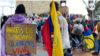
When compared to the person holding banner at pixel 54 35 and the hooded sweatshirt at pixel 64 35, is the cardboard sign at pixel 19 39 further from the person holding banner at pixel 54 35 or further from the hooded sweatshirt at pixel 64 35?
the hooded sweatshirt at pixel 64 35

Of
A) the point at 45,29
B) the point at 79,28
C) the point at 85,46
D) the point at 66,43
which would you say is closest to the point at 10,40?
the point at 45,29

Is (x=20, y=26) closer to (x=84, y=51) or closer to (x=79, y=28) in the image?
(x=79, y=28)

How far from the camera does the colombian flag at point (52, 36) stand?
2.89 m

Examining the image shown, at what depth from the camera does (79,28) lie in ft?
23.3

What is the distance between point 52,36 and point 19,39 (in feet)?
2.24

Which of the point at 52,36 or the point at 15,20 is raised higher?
the point at 15,20

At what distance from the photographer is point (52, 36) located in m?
3.14

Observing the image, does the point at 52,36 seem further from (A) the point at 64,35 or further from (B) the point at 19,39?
(B) the point at 19,39

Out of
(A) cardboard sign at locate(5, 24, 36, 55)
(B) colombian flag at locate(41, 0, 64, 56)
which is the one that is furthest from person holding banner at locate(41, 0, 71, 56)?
(A) cardboard sign at locate(5, 24, 36, 55)

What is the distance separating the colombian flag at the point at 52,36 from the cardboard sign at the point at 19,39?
32cm

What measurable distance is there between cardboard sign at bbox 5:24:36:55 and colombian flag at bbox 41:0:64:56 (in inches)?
12.7

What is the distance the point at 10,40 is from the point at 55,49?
897mm

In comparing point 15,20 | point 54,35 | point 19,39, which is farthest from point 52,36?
point 15,20

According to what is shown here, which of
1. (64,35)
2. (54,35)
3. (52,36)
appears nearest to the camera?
(54,35)
